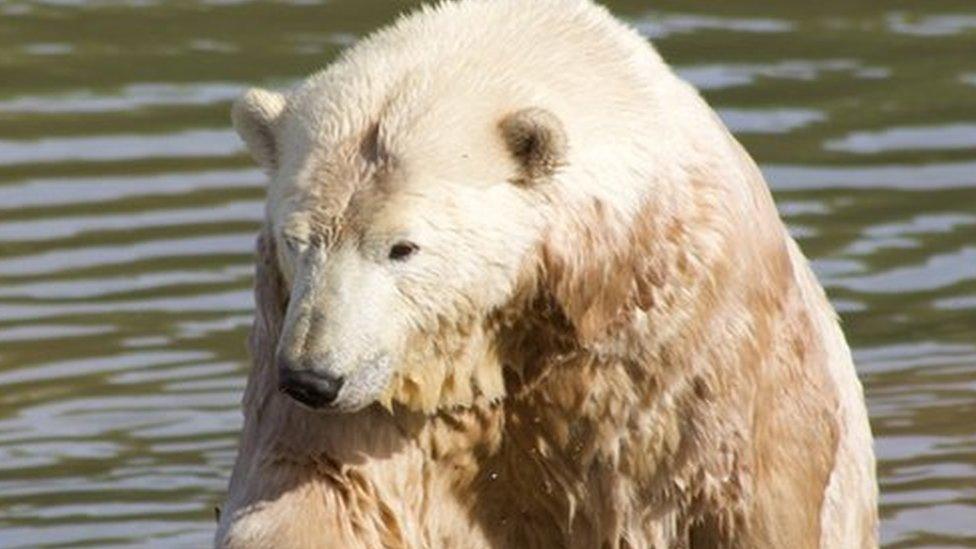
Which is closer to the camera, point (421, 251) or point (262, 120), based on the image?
point (421, 251)

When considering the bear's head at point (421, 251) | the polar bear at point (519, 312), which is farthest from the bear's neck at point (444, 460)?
the bear's head at point (421, 251)

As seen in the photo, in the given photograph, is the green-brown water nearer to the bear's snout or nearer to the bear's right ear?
the bear's right ear

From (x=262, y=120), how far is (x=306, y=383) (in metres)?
0.74

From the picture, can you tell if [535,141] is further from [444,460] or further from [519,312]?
[444,460]

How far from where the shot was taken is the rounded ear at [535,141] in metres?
6.97

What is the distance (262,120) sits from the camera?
285 inches

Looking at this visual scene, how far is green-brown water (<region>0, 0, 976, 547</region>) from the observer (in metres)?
10.5

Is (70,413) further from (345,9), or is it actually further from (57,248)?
(345,9)

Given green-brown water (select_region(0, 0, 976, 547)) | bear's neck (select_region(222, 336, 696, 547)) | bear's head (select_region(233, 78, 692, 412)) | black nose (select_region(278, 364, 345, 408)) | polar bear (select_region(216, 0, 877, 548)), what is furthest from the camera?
green-brown water (select_region(0, 0, 976, 547))

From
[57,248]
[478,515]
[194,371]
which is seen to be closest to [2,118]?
[57,248]

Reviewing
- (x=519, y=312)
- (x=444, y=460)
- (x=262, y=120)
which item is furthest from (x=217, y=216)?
(x=519, y=312)

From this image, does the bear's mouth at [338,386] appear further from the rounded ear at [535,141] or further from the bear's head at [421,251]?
the rounded ear at [535,141]

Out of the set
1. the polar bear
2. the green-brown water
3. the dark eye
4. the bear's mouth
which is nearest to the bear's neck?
the polar bear

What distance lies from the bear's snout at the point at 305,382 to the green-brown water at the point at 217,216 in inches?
129
